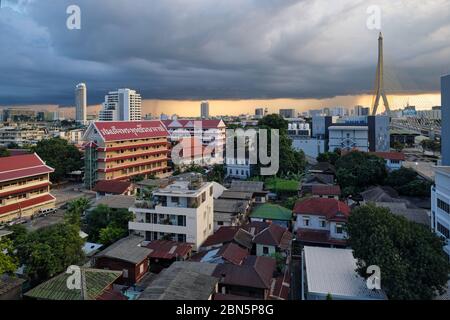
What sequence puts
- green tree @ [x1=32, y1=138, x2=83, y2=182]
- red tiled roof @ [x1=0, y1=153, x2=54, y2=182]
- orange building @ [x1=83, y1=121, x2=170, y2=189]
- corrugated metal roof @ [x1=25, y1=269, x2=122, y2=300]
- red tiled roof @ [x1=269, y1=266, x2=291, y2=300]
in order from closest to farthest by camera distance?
1. corrugated metal roof @ [x1=25, y1=269, x2=122, y2=300]
2. red tiled roof @ [x1=269, y1=266, x2=291, y2=300]
3. red tiled roof @ [x1=0, y1=153, x2=54, y2=182]
4. orange building @ [x1=83, y1=121, x2=170, y2=189]
5. green tree @ [x1=32, y1=138, x2=83, y2=182]

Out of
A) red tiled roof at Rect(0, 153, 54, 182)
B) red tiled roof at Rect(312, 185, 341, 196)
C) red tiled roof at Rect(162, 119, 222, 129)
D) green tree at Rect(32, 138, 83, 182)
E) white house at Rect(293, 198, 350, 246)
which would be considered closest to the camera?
white house at Rect(293, 198, 350, 246)

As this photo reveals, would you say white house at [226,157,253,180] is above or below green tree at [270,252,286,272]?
above

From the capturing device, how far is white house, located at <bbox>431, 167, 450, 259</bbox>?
10609mm

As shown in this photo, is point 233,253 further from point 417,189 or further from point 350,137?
point 350,137

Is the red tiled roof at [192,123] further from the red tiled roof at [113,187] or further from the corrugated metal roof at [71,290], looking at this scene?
the corrugated metal roof at [71,290]

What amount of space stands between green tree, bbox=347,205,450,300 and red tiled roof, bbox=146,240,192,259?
5.13 metres

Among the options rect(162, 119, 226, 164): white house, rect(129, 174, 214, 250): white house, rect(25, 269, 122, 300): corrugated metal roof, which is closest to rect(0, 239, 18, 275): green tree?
rect(25, 269, 122, 300): corrugated metal roof

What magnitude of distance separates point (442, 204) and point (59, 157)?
24796mm

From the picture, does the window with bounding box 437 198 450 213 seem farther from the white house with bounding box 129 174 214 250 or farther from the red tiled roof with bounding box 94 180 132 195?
the red tiled roof with bounding box 94 180 132 195

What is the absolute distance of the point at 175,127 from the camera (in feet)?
135

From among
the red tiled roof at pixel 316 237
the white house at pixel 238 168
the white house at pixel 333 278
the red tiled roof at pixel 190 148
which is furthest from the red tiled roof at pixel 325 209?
the red tiled roof at pixel 190 148

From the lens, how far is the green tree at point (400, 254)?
23.5 feet
